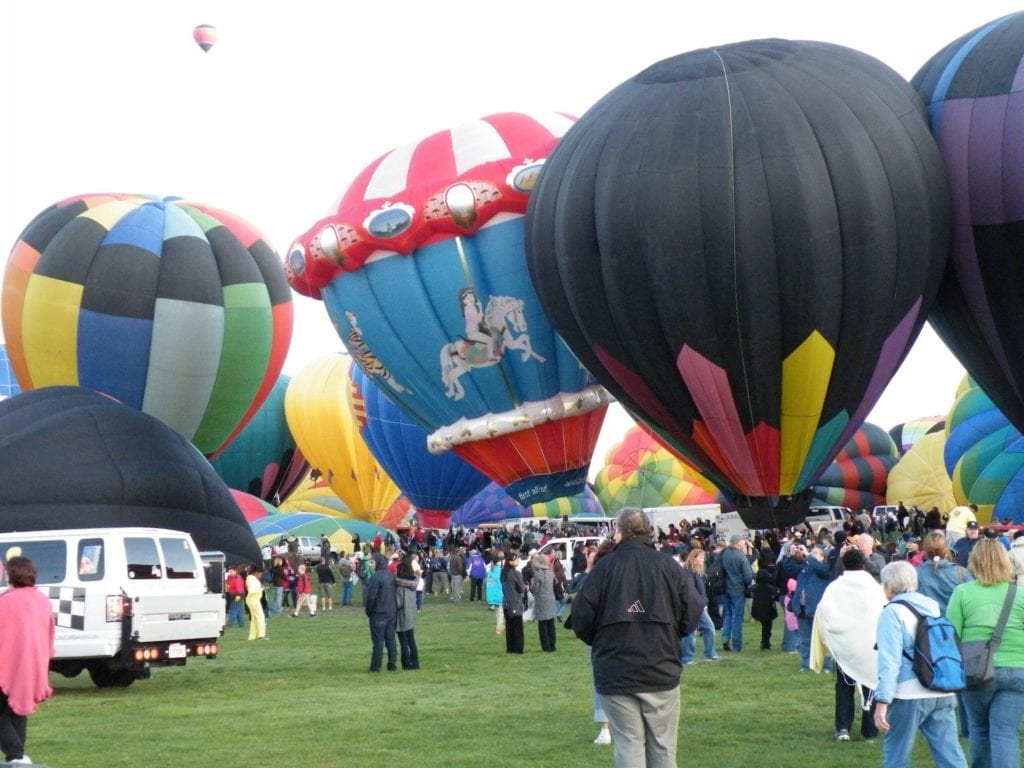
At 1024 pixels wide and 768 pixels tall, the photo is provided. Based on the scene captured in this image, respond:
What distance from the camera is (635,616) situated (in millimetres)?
6297

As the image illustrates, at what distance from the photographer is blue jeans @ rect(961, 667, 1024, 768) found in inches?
255

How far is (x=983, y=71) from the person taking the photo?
72.0 feet

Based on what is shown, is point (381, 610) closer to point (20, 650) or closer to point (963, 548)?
point (963, 548)

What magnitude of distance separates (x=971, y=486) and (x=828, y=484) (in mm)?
15469

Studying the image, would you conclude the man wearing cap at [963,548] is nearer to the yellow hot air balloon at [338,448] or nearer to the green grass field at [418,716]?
the green grass field at [418,716]

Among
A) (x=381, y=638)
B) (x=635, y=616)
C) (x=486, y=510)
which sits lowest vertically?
(x=486, y=510)

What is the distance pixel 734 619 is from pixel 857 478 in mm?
33839

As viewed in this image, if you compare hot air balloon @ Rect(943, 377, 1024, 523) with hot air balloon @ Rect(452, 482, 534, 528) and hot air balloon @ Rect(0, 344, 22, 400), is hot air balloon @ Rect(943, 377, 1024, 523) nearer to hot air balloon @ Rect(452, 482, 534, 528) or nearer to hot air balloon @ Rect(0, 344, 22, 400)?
hot air balloon @ Rect(452, 482, 534, 528)

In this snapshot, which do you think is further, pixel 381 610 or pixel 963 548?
pixel 381 610

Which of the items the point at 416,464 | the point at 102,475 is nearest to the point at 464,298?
the point at 102,475

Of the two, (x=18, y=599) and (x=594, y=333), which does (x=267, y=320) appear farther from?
(x=18, y=599)

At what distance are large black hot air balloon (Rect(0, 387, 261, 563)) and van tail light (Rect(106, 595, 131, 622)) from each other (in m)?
4.18

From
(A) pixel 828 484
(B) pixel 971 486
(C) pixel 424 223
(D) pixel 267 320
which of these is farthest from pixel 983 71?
(A) pixel 828 484

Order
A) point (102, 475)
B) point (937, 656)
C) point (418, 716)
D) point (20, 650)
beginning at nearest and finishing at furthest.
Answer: point (937, 656), point (20, 650), point (418, 716), point (102, 475)
